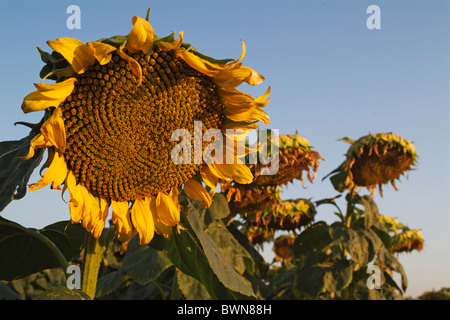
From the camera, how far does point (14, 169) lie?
5.28ft

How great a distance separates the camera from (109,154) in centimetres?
185

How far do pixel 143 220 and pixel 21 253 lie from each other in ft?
2.17

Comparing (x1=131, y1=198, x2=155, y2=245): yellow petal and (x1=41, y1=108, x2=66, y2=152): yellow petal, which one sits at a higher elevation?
(x1=41, y1=108, x2=66, y2=152): yellow petal

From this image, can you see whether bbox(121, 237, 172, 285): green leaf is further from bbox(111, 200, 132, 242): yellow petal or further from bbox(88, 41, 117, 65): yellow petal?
bbox(88, 41, 117, 65): yellow petal

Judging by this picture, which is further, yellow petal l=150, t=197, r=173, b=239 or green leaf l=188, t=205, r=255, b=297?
yellow petal l=150, t=197, r=173, b=239

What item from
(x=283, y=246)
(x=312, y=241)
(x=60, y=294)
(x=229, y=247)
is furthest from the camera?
(x=283, y=246)

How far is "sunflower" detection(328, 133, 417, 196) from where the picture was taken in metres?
5.31

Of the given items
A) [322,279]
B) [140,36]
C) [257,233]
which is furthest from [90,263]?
[257,233]

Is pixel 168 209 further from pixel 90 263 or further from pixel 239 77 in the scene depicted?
pixel 239 77

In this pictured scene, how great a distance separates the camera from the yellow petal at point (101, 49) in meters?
1.65

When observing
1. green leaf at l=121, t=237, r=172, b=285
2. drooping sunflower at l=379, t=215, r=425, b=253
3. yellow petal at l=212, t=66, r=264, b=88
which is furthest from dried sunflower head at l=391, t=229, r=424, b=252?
yellow petal at l=212, t=66, r=264, b=88

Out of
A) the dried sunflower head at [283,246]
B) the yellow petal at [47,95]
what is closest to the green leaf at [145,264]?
the yellow petal at [47,95]

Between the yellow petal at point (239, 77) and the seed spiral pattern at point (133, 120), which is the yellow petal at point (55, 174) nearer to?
the seed spiral pattern at point (133, 120)
